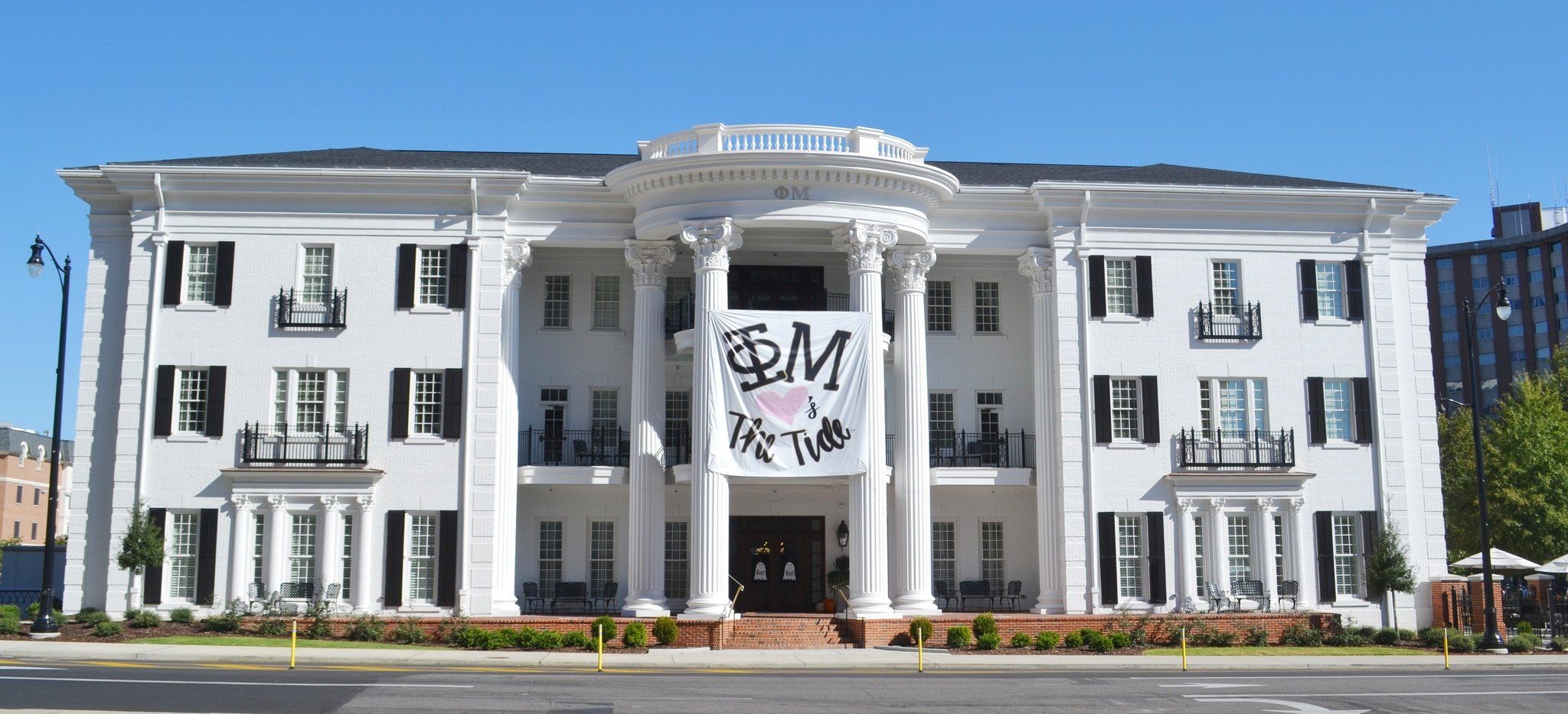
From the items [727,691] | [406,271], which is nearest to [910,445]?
[406,271]

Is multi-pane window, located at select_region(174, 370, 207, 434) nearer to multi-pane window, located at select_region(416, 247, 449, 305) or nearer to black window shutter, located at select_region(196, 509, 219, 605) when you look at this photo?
black window shutter, located at select_region(196, 509, 219, 605)

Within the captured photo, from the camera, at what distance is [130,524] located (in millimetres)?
34562

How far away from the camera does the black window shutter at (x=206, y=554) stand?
35.0 metres

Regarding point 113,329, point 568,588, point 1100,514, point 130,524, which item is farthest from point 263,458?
point 1100,514

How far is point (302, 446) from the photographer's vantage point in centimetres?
3594

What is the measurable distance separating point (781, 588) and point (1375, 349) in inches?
715

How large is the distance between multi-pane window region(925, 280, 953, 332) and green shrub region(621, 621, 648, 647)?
46.6ft

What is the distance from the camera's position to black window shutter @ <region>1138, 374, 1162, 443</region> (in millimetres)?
37781

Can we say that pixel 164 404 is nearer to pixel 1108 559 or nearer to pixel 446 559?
pixel 446 559

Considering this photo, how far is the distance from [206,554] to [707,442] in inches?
522

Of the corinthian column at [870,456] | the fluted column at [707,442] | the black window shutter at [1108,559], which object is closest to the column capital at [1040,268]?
the corinthian column at [870,456]

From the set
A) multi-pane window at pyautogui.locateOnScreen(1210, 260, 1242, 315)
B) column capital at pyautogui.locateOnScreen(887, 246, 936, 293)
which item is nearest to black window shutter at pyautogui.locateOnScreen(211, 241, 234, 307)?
column capital at pyautogui.locateOnScreen(887, 246, 936, 293)

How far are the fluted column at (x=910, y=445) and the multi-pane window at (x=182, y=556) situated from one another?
18.2m

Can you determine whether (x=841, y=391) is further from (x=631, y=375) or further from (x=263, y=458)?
(x=263, y=458)
